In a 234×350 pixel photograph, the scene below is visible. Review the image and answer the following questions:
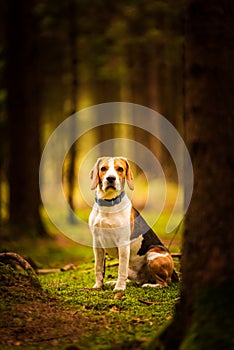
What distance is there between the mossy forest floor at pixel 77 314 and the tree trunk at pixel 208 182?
0.71m

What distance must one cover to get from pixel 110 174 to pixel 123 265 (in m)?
1.13

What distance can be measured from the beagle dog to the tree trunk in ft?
8.87

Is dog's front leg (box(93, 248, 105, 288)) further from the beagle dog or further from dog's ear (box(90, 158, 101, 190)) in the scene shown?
dog's ear (box(90, 158, 101, 190))

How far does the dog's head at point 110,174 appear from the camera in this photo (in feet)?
22.0

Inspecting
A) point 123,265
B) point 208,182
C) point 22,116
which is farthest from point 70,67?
point 208,182

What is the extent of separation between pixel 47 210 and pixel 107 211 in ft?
66.0

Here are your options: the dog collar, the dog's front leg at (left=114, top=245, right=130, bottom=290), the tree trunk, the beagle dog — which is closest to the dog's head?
A: the beagle dog

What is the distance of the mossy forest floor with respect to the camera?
4.76 m

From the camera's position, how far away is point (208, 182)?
13.0ft

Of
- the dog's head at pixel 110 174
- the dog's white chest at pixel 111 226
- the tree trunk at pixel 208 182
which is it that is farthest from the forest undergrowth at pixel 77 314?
the dog's head at pixel 110 174

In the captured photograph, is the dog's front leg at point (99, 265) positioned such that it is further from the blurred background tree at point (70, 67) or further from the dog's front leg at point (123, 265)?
the blurred background tree at point (70, 67)

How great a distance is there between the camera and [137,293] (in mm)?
6746

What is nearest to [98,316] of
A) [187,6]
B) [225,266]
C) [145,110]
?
[225,266]

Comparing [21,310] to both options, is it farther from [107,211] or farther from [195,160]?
[195,160]
